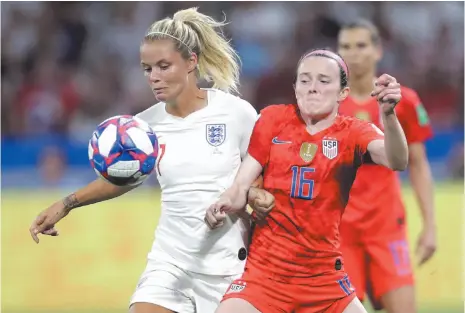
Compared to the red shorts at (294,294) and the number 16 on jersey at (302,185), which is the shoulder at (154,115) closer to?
the number 16 on jersey at (302,185)

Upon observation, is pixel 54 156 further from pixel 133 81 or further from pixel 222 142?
pixel 222 142

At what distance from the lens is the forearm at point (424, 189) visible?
20.8 ft

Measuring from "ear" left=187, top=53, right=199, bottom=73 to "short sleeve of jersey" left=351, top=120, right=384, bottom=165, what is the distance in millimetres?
985

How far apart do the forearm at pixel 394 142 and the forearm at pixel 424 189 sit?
217 centimetres

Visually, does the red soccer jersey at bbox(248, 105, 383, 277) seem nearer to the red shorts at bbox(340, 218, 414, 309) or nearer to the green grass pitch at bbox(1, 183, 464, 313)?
the red shorts at bbox(340, 218, 414, 309)

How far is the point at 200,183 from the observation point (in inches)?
192

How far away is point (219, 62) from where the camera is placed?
17.3 ft

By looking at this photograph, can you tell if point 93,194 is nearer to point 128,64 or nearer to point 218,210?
point 218,210

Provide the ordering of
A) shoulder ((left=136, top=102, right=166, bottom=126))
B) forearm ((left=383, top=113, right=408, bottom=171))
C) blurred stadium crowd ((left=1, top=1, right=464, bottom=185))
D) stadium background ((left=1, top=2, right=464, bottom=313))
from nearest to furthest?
forearm ((left=383, top=113, right=408, bottom=171))
shoulder ((left=136, top=102, right=166, bottom=126))
stadium background ((left=1, top=2, right=464, bottom=313))
blurred stadium crowd ((left=1, top=1, right=464, bottom=185))

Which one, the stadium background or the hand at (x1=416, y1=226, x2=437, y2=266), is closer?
the hand at (x1=416, y1=226, x2=437, y2=266)

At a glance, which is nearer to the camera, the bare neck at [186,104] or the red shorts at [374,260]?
the bare neck at [186,104]

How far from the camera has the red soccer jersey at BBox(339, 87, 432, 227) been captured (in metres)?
6.18

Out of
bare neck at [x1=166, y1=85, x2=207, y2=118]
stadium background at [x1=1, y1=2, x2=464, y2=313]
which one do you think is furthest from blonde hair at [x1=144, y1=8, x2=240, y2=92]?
stadium background at [x1=1, y1=2, x2=464, y2=313]

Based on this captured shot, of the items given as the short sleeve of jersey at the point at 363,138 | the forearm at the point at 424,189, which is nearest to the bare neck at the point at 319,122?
the short sleeve of jersey at the point at 363,138
